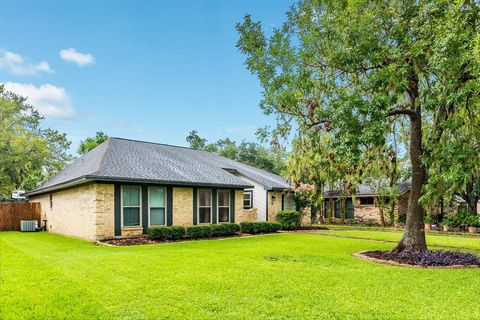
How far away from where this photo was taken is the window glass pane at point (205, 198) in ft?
52.7

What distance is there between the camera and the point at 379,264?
846cm

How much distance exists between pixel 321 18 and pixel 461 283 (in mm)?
7155

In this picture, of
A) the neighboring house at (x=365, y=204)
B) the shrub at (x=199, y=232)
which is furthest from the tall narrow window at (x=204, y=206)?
the neighboring house at (x=365, y=204)

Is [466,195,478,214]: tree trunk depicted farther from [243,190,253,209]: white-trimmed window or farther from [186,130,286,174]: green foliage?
[186,130,286,174]: green foliage

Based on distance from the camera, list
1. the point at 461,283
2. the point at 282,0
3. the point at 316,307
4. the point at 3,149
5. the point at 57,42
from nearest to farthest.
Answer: the point at 316,307
the point at 461,283
the point at 282,0
the point at 57,42
the point at 3,149

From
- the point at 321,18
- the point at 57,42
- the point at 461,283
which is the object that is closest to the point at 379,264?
the point at 461,283

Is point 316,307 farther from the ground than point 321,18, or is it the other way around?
point 321,18

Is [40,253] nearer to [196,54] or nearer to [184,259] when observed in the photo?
[184,259]

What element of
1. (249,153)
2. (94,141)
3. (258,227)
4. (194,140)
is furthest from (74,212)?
Result: (194,140)

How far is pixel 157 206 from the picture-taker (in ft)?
47.3

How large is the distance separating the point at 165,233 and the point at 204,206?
10.7ft

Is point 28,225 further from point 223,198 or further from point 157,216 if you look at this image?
point 223,198

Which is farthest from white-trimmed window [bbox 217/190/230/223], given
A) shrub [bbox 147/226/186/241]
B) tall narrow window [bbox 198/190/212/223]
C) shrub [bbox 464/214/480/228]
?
shrub [bbox 464/214/480/228]

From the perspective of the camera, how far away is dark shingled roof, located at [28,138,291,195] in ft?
44.4
